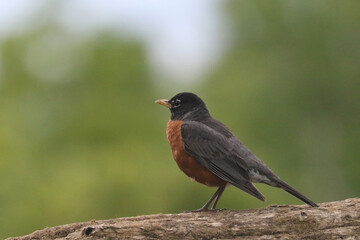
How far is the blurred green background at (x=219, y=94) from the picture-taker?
4909 cm

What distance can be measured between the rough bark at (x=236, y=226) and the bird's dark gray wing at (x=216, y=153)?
73 cm

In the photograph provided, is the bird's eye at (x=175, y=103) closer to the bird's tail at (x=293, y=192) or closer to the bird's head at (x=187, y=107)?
the bird's head at (x=187, y=107)

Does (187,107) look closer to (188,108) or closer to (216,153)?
(188,108)

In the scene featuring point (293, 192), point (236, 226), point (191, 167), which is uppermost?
point (191, 167)

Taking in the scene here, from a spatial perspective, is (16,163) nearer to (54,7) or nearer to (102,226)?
(54,7)

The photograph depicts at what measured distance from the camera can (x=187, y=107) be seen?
42.6 ft

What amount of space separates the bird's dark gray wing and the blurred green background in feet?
109

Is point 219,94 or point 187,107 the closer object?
point 187,107

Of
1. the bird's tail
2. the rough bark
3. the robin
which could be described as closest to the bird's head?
the robin

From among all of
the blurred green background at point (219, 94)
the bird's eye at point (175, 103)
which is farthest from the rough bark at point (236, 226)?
the blurred green background at point (219, 94)

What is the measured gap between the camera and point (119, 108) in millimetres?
53688

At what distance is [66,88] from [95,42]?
3.98 meters

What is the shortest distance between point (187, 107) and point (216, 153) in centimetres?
169

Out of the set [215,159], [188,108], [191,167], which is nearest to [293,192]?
[215,159]
